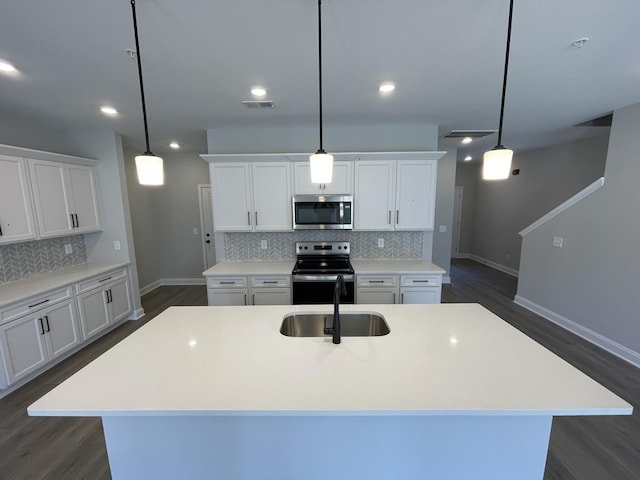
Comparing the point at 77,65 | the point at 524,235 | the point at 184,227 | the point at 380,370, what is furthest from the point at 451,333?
the point at 184,227

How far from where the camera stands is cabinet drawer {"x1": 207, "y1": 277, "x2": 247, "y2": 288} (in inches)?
130

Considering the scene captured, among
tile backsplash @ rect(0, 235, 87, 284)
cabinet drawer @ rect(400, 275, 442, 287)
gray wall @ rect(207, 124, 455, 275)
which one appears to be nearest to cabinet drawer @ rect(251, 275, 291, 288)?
cabinet drawer @ rect(400, 275, 442, 287)

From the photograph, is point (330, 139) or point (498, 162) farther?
point (330, 139)

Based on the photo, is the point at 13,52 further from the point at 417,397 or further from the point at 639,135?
the point at 639,135

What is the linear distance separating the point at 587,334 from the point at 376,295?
2.66 m

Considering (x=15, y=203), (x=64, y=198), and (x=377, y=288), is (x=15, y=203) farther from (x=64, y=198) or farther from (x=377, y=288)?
(x=377, y=288)

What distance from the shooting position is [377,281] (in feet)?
10.7

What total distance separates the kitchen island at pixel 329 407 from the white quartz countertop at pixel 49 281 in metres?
1.92

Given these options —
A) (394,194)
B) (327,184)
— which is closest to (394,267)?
(394,194)

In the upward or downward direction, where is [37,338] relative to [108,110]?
downward

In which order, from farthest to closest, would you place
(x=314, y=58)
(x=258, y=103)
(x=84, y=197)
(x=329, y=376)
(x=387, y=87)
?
(x=84, y=197), (x=258, y=103), (x=387, y=87), (x=314, y=58), (x=329, y=376)

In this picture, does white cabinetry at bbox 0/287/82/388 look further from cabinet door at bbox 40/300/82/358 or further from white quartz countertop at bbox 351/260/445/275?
white quartz countertop at bbox 351/260/445/275

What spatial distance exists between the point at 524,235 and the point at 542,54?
3.32 metres

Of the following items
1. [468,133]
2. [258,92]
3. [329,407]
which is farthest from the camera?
[468,133]
